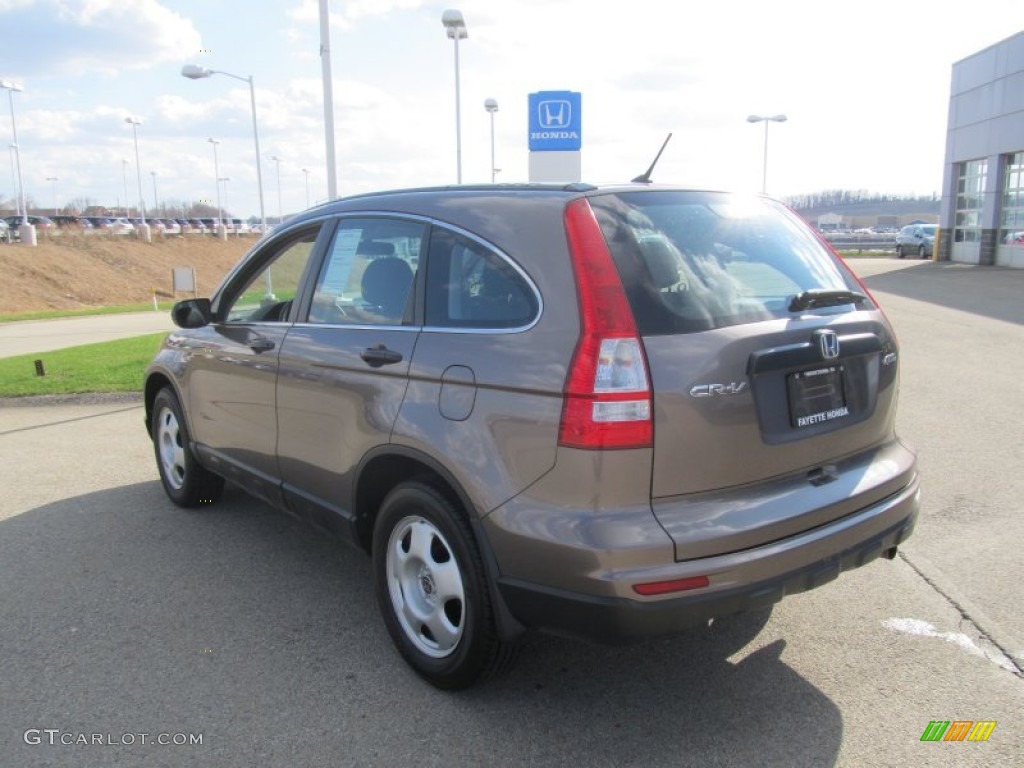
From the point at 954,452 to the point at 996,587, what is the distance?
8.33ft

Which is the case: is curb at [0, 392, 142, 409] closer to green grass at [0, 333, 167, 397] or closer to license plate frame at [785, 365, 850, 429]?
green grass at [0, 333, 167, 397]

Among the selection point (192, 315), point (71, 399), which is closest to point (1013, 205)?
point (71, 399)

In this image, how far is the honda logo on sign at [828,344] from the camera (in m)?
2.95

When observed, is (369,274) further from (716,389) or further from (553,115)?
(553,115)

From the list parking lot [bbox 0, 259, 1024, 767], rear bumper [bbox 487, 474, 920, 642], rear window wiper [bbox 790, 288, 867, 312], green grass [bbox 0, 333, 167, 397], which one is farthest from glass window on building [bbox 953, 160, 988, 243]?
rear bumper [bbox 487, 474, 920, 642]

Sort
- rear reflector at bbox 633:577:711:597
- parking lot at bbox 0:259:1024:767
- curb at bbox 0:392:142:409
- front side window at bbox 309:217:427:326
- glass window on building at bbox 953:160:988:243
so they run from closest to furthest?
rear reflector at bbox 633:577:711:597
parking lot at bbox 0:259:1024:767
front side window at bbox 309:217:427:326
curb at bbox 0:392:142:409
glass window on building at bbox 953:160:988:243

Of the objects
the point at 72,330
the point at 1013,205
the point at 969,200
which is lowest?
the point at 72,330

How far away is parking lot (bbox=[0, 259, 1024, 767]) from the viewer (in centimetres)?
288

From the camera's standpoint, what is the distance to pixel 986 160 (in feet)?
101

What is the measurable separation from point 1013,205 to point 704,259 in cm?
3176

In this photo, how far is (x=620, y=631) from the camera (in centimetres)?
260

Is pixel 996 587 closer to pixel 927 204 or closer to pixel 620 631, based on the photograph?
pixel 620 631

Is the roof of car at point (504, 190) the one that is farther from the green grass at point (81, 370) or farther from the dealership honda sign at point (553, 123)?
the dealership honda sign at point (553, 123)

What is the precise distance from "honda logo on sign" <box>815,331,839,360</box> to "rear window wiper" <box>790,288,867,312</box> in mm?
135
